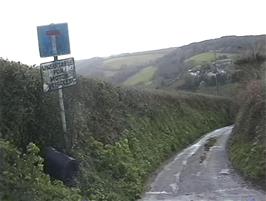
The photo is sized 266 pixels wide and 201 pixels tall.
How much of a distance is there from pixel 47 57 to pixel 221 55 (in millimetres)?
85616

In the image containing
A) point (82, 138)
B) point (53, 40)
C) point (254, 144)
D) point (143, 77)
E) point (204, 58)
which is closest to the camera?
point (53, 40)

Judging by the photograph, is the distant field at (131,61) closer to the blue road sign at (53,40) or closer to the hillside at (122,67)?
→ the hillside at (122,67)

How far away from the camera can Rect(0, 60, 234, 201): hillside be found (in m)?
11.8

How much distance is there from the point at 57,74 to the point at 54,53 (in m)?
0.60

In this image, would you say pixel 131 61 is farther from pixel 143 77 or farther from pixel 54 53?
pixel 54 53

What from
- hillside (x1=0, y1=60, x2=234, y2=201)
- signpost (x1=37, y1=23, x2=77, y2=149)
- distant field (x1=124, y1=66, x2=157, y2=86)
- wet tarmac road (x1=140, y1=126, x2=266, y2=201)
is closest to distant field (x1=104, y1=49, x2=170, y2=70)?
distant field (x1=124, y1=66, x2=157, y2=86)

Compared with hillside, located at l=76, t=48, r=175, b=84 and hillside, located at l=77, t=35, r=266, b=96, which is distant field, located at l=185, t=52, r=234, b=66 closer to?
hillside, located at l=77, t=35, r=266, b=96

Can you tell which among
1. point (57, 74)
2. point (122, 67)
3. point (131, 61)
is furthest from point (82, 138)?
point (131, 61)

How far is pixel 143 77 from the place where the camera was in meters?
92.3

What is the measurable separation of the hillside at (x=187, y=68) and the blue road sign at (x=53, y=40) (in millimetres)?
47753

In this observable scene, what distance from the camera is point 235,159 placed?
21.5 meters

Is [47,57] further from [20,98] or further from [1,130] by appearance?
[1,130]

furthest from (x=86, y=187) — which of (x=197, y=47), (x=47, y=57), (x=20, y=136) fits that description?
(x=197, y=47)

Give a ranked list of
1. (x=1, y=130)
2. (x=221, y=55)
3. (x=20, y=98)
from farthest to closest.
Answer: (x=221, y=55) < (x=20, y=98) < (x=1, y=130)
